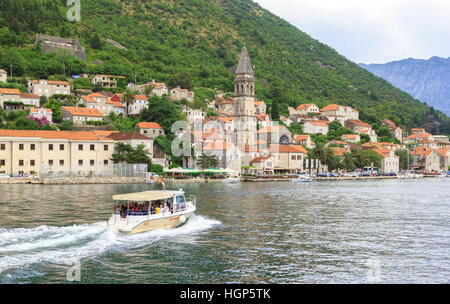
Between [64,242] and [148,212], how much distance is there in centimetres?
525

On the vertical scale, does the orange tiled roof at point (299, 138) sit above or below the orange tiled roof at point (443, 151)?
above

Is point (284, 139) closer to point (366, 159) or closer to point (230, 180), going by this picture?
point (366, 159)

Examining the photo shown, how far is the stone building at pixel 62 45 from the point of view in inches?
4840

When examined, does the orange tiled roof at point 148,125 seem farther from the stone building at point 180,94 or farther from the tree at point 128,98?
the stone building at point 180,94

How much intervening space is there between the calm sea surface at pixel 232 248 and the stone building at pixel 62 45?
96.8m

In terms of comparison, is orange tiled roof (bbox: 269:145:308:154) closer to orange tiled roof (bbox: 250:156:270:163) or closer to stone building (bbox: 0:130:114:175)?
orange tiled roof (bbox: 250:156:270:163)

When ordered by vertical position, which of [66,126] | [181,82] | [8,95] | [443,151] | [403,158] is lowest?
[403,158]

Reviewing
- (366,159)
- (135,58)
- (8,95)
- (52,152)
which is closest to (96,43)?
(135,58)

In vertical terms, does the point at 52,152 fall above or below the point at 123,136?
below

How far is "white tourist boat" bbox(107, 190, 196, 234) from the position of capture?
999 inches

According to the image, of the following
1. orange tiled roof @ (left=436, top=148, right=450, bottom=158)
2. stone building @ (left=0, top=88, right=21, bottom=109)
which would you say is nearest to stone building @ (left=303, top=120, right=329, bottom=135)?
orange tiled roof @ (left=436, top=148, right=450, bottom=158)

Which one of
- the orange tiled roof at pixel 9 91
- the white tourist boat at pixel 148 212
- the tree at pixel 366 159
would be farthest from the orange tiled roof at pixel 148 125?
the white tourist boat at pixel 148 212

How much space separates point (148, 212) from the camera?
26312mm
